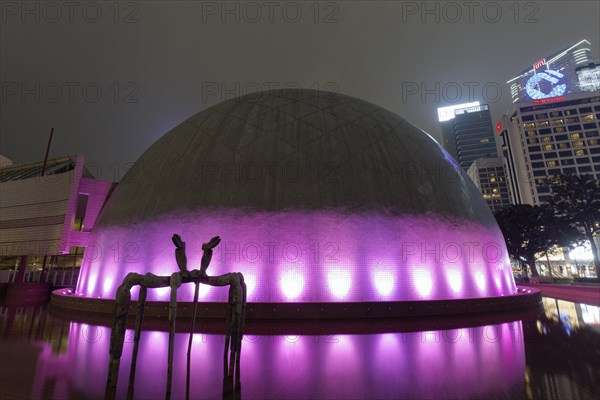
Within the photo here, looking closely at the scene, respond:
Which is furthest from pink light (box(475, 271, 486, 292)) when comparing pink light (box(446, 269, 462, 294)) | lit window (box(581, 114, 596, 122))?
lit window (box(581, 114, 596, 122))

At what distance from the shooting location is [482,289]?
1482 cm

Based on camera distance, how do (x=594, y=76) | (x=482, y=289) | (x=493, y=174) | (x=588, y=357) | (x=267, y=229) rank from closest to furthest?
(x=588, y=357)
(x=267, y=229)
(x=482, y=289)
(x=594, y=76)
(x=493, y=174)

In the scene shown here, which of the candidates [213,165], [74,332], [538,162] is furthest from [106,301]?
[538,162]

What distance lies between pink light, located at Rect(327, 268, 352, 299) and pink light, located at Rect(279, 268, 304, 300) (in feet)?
3.81

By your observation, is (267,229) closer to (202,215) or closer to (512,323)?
(202,215)

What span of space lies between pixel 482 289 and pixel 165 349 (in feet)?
44.1

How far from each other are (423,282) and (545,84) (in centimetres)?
12381

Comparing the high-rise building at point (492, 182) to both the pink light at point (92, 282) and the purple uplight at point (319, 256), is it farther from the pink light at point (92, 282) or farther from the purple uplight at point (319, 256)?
the pink light at point (92, 282)

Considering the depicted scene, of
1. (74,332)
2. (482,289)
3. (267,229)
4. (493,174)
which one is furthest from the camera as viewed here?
(493,174)

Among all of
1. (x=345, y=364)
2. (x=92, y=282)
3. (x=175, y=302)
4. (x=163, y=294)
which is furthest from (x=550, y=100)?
(x=175, y=302)

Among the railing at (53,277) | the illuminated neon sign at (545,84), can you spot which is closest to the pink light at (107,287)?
the railing at (53,277)

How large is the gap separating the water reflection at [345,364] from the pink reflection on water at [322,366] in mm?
20

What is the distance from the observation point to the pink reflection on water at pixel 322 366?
219 inches

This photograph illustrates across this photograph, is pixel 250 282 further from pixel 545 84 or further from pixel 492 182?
pixel 492 182
